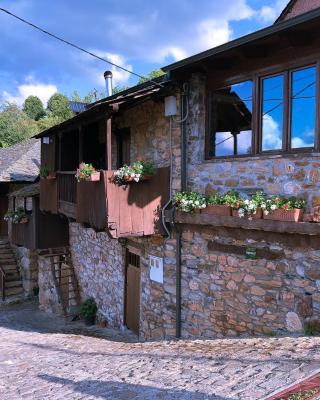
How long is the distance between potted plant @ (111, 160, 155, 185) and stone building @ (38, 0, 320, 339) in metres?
0.17

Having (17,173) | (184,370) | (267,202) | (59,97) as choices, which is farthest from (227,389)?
(59,97)

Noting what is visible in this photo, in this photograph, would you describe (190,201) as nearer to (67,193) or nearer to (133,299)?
(133,299)

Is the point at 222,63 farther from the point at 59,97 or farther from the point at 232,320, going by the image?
the point at 59,97

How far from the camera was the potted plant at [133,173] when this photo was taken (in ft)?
22.9

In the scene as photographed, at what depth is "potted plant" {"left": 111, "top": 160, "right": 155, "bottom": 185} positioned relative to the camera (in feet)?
22.9

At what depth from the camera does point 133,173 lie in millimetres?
7023

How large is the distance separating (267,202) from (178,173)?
2081mm

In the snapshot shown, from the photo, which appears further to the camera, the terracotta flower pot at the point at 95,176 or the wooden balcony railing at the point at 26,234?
the wooden balcony railing at the point at 26,234

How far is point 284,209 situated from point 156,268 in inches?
127

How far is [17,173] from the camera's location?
60.4ft

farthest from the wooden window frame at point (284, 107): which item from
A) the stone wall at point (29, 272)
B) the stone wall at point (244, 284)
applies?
the stone wall at point (29, 272)

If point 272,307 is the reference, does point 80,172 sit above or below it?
above

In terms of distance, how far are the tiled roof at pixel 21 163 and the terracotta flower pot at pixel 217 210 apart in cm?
1310

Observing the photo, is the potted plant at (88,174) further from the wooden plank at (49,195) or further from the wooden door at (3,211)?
the wooden door at (3,211)
